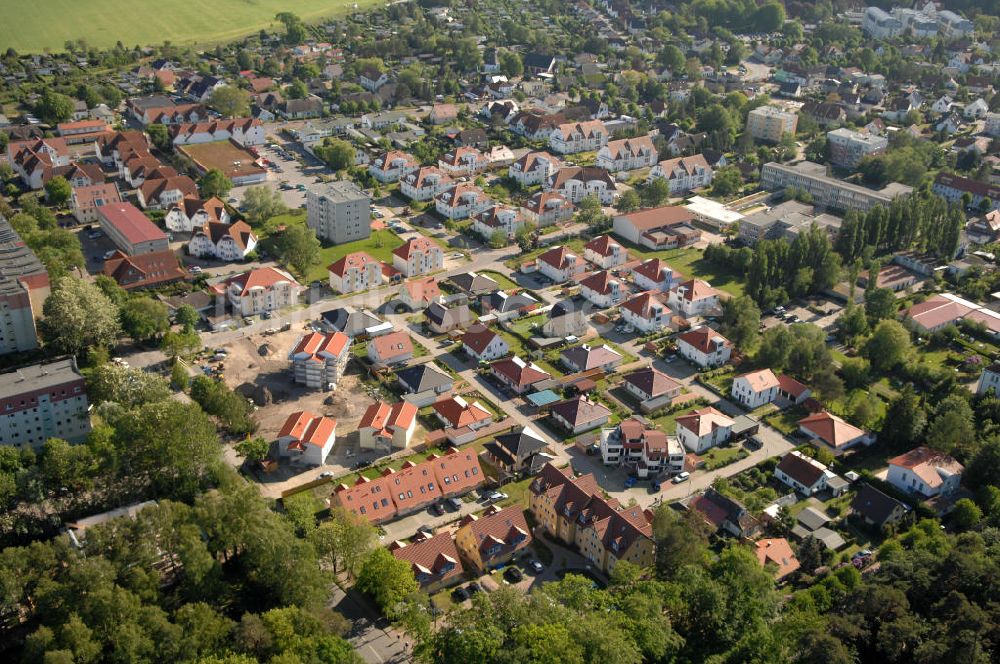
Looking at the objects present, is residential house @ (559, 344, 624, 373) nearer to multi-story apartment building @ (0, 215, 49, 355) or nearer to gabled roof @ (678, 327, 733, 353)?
gabled roof @ (678, 327, 733, 353)

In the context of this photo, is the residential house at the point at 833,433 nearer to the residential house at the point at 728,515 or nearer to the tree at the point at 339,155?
the residential house at the point at 728,515

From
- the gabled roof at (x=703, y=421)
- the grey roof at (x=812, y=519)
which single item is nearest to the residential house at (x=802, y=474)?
the grey roof at (x=812, y=519)

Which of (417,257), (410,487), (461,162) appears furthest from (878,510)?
(461,162)

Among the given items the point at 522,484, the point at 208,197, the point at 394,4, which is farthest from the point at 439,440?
the point at 394,4

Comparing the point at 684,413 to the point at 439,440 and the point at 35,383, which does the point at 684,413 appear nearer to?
the point at 439,440

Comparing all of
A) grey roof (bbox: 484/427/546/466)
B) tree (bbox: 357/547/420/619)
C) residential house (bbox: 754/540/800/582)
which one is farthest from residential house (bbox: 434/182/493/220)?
residential house (bbox: 754/540/800/582)

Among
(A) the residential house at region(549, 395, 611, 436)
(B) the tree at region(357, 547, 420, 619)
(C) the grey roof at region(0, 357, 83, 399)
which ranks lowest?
(A) the residential house at region(549, 395, 611, 436)
